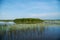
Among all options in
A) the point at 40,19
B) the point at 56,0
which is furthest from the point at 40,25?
the point at 56,0

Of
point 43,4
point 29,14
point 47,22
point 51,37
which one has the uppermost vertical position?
point 43,4

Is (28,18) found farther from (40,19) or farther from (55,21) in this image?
(55,21)

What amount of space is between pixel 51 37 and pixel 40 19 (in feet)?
1.25

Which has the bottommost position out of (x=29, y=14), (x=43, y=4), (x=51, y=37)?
(x=51, y=37)

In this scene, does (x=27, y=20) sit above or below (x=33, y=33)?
above

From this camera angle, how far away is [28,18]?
1.46 metres

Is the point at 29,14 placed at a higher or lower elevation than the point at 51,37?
higher

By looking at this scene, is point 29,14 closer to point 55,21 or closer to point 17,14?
point 17,14

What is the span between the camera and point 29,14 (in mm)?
1450

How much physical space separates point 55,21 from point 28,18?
479 millimetres

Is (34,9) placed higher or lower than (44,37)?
higher

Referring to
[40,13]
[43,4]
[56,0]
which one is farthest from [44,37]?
[56,0]

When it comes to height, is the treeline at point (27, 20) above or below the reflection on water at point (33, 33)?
above

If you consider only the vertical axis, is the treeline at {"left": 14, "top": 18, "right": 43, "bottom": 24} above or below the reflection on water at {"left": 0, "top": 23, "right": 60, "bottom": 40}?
above
